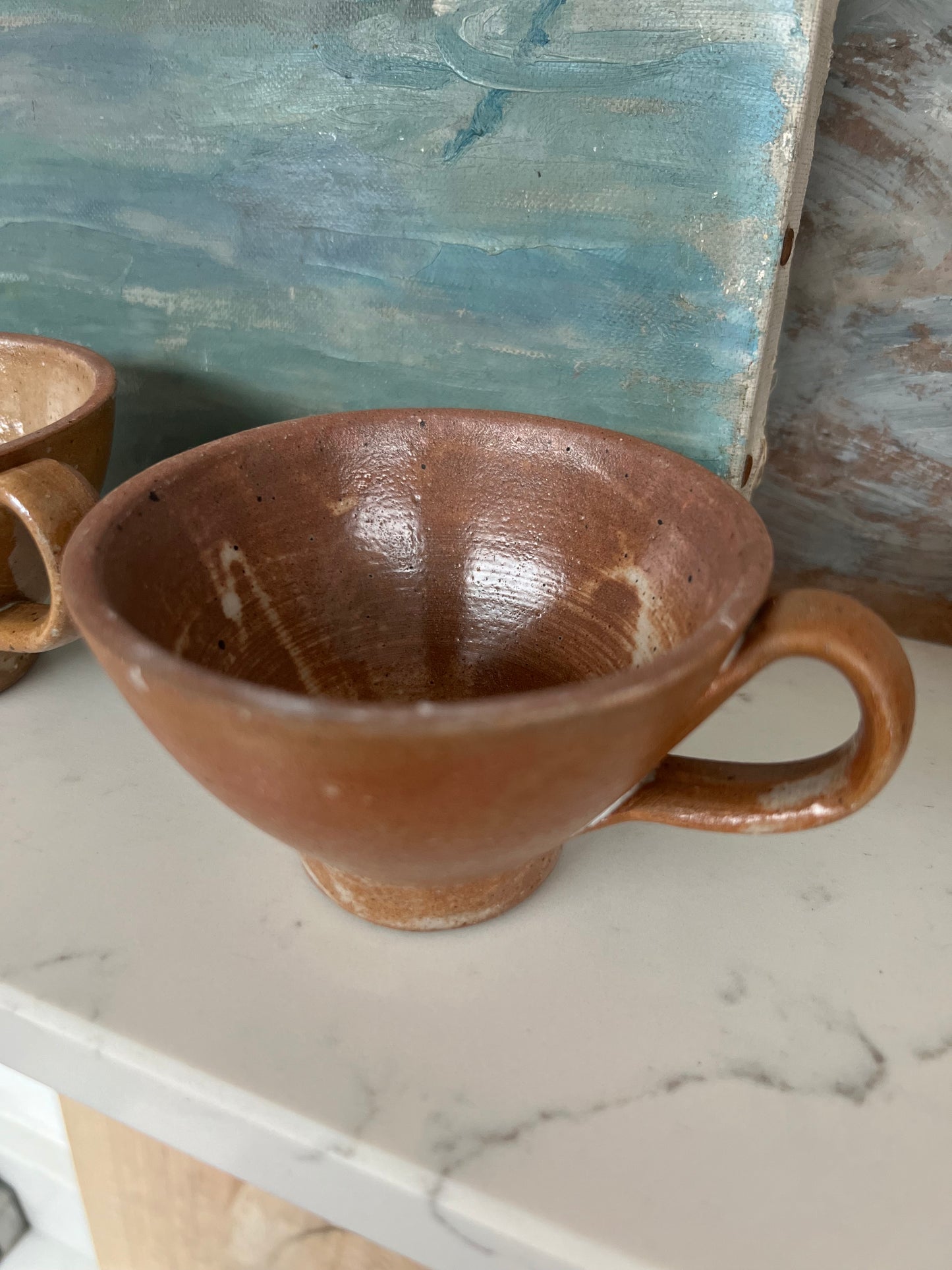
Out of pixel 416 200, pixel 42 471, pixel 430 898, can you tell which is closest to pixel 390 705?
pixel 430 898

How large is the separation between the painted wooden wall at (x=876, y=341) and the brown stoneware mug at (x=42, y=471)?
1.47ft

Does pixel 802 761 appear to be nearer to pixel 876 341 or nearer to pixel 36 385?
pixel 876 341

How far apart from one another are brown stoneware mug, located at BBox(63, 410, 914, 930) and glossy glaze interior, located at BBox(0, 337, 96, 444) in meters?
0.21

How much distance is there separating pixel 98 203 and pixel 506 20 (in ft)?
1.13

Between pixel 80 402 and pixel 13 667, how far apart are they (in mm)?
182

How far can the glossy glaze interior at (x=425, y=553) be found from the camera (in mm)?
496

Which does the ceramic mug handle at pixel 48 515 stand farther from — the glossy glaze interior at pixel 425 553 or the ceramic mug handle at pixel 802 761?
the ceramic mug handle at pixel 802 761

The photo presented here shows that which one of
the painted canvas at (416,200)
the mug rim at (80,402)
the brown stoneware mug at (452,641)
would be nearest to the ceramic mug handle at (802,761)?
the brown stoneware mug at (452,641)

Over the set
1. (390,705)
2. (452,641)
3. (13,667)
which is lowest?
(13,667)

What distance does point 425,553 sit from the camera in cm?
58

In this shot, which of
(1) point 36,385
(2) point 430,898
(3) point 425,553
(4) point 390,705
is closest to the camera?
(4) point 390,705

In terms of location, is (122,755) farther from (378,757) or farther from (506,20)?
(506,20)

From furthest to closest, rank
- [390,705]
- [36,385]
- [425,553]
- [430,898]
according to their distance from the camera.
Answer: [36,385]
[425,553]
[430,898]
[390,705]

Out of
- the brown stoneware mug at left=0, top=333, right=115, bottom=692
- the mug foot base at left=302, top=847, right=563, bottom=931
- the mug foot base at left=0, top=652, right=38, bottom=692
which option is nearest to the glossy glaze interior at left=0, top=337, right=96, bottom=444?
the brown stoneware mug at left=0, top=333, right=115, bottom=692
